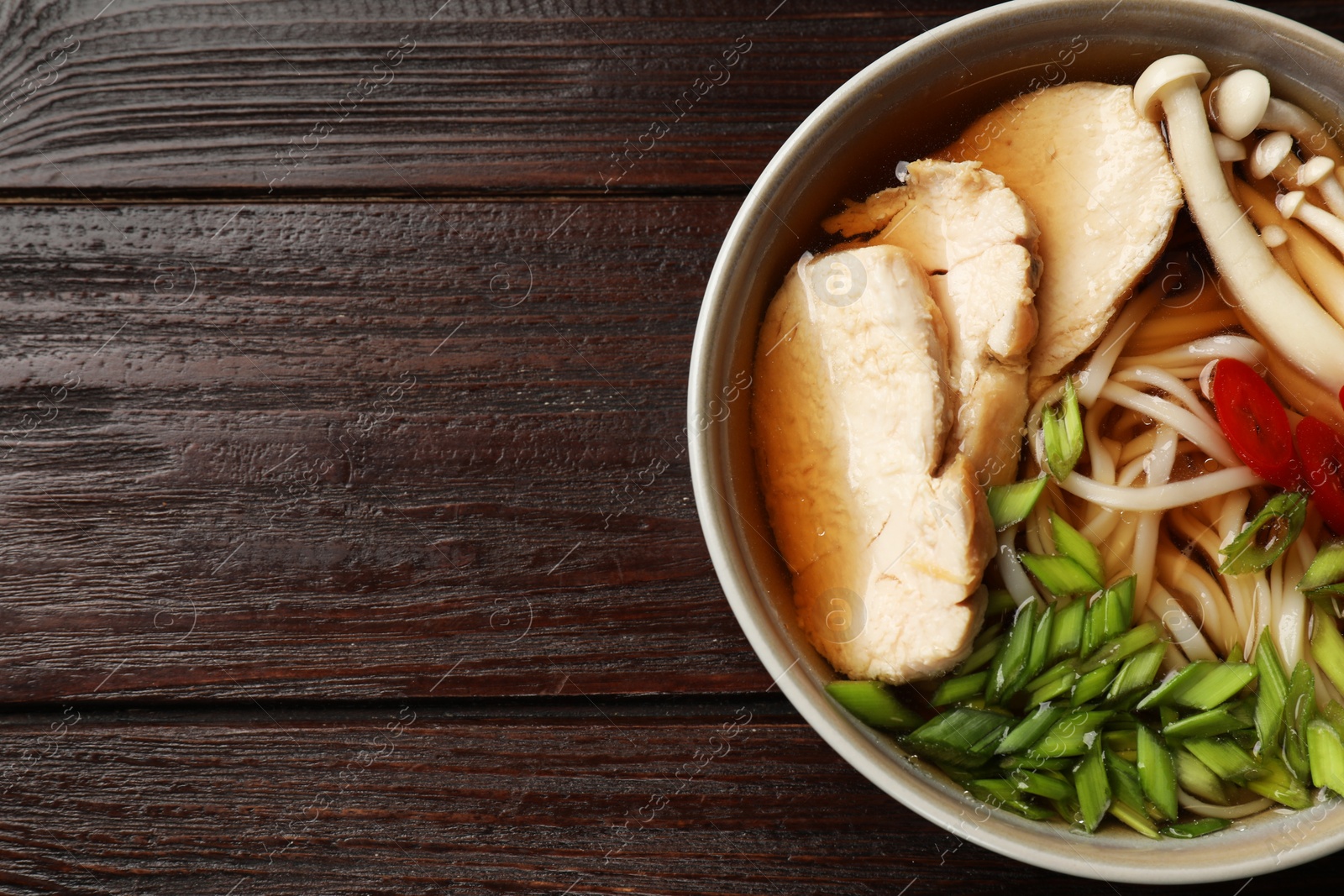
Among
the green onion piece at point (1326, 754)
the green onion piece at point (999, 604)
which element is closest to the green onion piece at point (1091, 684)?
the green onion piece at point (999, 604)

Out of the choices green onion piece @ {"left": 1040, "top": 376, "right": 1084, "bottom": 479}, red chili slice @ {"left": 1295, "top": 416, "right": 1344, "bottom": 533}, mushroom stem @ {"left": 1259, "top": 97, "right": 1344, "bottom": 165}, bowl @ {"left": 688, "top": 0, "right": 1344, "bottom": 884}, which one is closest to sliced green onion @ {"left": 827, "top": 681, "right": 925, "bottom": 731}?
bowl @ {"left": 688, "top": 0, "right": 1344, "bottom": 884}

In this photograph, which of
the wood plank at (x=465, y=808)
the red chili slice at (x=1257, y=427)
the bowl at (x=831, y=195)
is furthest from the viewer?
the wood plank at (x=465, y=808)

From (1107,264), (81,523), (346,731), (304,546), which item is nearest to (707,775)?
(346,731)

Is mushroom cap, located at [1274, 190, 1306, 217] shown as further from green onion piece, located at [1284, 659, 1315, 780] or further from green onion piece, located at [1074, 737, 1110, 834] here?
green onion piece, located at [1074, 737, 1110, 834]

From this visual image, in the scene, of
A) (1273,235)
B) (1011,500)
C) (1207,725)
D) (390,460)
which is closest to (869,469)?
(1011,500)

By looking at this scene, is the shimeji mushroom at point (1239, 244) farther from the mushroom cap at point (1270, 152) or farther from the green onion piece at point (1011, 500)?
the green onion piece at point (1011, 500)

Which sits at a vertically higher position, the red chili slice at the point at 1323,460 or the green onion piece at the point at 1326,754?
the red chili slice at the point at 1323,460

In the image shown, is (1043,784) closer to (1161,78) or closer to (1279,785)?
(1279,785)
